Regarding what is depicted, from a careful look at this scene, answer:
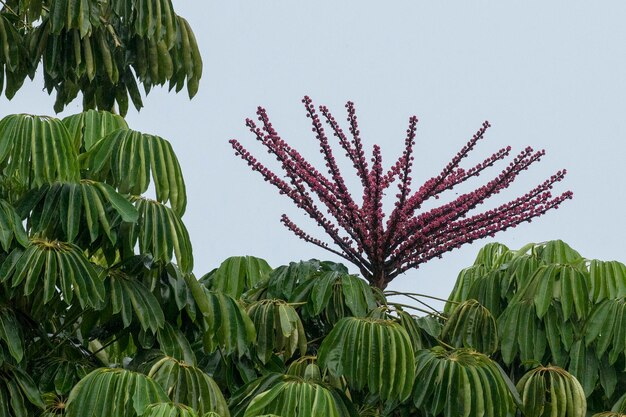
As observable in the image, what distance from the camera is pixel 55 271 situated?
3309 millimetres

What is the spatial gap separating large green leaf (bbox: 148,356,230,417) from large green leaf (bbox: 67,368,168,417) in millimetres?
181

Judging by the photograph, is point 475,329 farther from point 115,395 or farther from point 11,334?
point 11,334

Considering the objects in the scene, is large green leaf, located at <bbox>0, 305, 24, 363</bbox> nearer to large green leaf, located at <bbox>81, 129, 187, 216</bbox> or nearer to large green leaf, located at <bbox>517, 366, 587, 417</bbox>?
large green leaf, located at <bbox>81, 129, 187, 216</bbox>

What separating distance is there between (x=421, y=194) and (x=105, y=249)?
3.54ft

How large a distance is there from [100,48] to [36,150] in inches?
34.7

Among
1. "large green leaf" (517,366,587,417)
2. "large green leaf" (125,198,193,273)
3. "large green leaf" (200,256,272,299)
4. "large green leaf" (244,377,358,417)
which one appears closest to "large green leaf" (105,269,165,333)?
"large green leaf" (125,198,193,273)

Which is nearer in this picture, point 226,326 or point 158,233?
point 158,233

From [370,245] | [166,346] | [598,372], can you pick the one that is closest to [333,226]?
[370,245]

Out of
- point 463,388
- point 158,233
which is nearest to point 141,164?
point 158,233

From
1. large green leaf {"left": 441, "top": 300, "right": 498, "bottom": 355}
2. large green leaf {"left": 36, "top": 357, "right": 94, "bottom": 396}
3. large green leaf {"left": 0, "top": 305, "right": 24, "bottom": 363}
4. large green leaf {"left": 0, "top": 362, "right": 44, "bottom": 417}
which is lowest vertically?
large green leaf {"left": 0, "top": 362, "right": 44, "bottom": 417}

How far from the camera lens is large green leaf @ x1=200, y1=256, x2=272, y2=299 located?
449 cm

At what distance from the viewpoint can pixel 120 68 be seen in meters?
4.37

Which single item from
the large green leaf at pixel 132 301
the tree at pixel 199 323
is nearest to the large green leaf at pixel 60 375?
the tree at pixel 199 323

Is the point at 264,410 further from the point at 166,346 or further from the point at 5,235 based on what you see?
the point at 5,235
